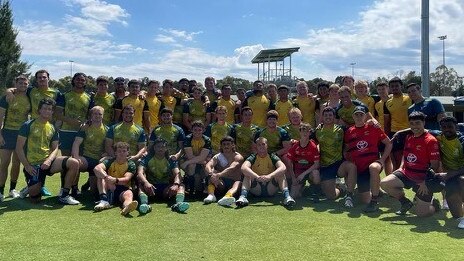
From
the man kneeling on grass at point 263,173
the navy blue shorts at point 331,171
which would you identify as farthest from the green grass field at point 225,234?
the navy blue shorts at point 331,171

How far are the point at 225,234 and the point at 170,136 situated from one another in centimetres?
301

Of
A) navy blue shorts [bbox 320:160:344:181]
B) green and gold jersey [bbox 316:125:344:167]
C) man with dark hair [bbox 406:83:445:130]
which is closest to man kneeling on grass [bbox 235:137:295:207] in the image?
navy blue shorts [bbox 320:160:344:181]

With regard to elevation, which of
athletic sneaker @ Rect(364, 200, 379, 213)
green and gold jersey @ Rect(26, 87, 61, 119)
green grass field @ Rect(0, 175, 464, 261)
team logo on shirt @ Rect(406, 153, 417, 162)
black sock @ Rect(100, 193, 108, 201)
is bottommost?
green grass field @ Rect(0, 175, 464, 261)

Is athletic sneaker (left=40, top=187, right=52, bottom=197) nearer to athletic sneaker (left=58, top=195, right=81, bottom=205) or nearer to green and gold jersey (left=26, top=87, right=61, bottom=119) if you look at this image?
athletic sneaker (left=58, top=195, right=81, bottom=205)

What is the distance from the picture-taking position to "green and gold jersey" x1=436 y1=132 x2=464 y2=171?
5.96 metres

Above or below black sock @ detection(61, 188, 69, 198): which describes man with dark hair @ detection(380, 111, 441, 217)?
above

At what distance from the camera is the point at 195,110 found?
916cm

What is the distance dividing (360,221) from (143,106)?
4.78 m

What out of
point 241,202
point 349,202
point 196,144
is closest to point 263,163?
point 241,202

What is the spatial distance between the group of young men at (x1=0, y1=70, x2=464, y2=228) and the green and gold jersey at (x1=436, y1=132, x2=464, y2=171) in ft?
0.05

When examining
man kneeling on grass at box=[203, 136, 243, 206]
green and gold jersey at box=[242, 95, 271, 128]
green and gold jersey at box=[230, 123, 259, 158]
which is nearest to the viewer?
man kneeling on grass at box=[203, 136, 243, 206]

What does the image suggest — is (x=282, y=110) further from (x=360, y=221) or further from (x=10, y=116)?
(x=10, y=116)

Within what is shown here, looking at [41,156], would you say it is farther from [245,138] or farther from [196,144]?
[245,138]

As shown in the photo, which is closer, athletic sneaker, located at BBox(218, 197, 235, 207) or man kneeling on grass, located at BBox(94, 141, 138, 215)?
man kneeling on grass, located at BBox(94, 141, 138, 215)
